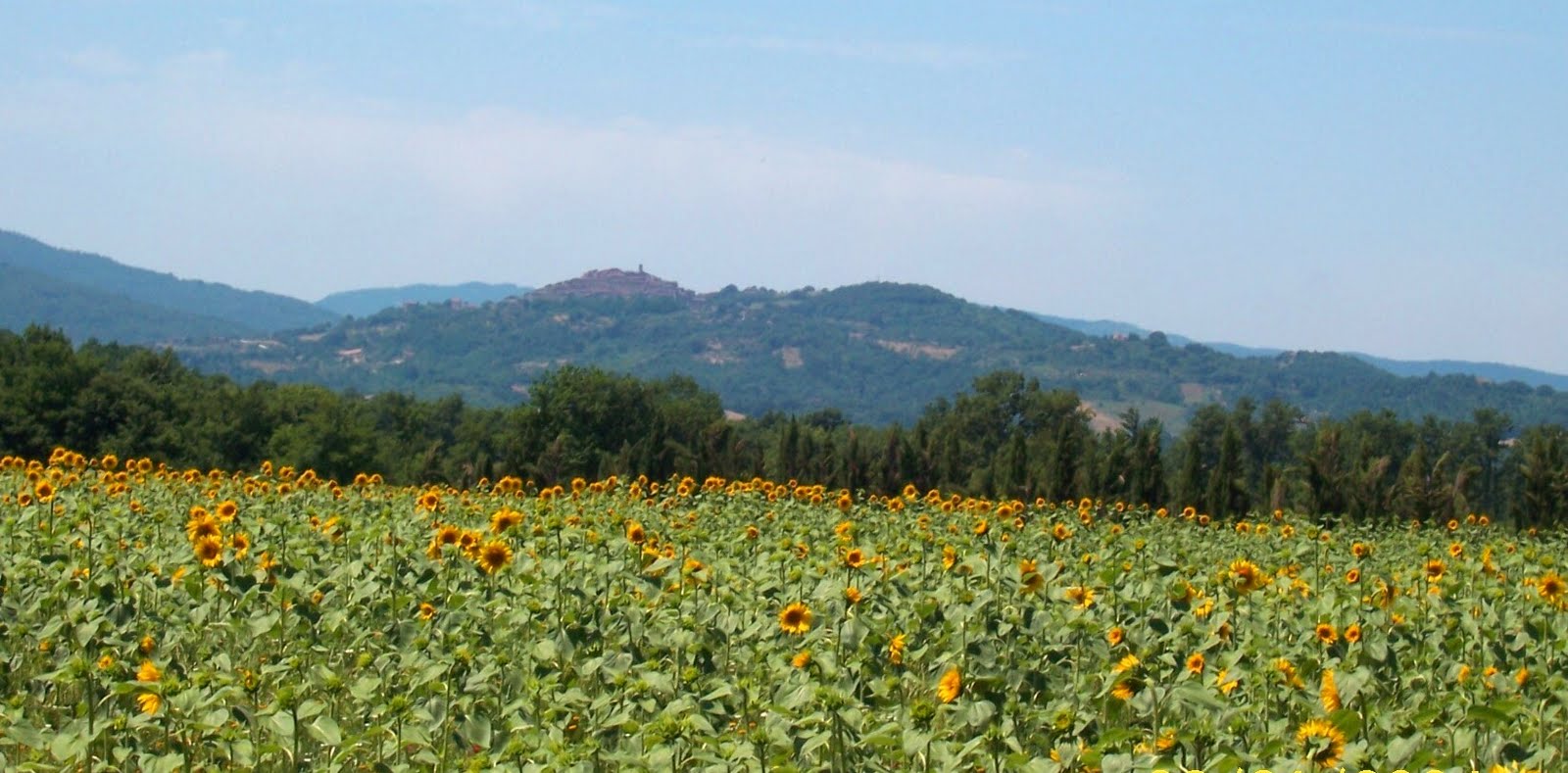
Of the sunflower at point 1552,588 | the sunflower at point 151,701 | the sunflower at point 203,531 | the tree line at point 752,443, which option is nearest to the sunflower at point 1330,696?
the sunflower at point 1552,588

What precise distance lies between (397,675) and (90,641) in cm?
140

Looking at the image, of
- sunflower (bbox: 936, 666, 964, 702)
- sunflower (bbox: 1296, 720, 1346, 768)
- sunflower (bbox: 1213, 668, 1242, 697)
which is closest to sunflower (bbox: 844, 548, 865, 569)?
sunflower (bbox: 936, 666, 964, 702)

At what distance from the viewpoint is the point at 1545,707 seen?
6410 mm

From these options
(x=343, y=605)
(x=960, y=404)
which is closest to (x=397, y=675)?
(x=343, y=605)

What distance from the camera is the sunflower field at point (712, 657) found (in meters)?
5.79

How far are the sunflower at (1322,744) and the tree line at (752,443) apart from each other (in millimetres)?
18989

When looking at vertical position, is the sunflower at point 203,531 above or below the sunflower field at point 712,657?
above

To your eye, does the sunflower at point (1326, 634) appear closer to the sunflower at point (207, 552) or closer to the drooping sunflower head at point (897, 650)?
the drooping sunflower head at point (897, 650)

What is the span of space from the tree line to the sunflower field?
1644 centimetres

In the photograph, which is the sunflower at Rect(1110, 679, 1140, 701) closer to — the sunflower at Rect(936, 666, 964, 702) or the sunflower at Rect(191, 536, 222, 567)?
the sunflower at Rect(936, 666, 964, 702)

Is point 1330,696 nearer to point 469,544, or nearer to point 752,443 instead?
point 469,544

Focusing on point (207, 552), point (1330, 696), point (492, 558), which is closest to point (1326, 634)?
point (1330, 696)

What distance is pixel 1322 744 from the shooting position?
5344 millimetres

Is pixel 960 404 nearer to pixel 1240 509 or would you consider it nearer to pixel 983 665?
pixel 1240 509
